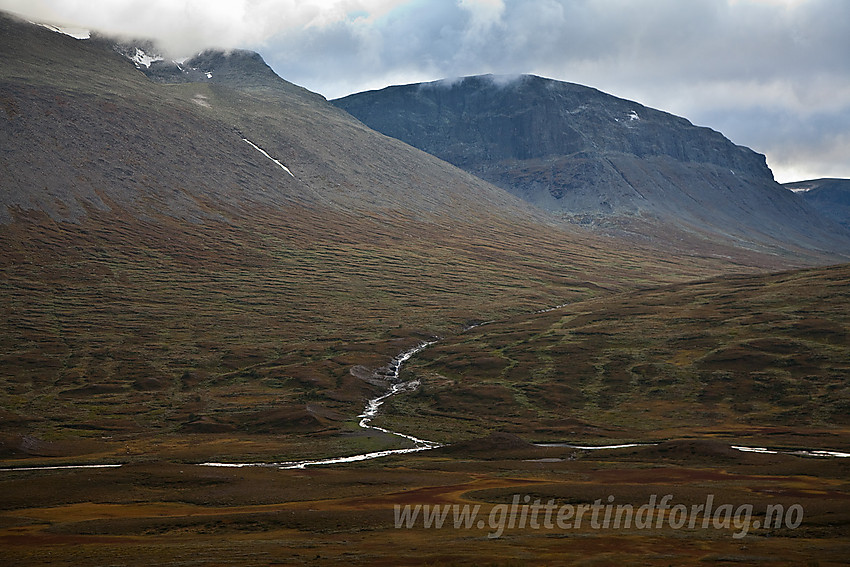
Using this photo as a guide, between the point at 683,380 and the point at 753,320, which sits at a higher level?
the point at 753,320

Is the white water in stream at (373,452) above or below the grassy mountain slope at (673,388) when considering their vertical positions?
below

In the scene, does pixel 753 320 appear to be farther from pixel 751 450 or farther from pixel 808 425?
pixel 751 450

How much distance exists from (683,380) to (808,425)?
33.7 metres

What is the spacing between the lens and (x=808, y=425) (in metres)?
139

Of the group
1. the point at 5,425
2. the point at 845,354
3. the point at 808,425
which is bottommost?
the point at 5,425

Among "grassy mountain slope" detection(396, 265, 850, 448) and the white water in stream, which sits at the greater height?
"grassy mountain slope" detection(396, 265, 850, 448)

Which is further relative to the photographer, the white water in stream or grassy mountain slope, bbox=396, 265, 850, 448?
grassy mountain slope, bbox=396, 265, 850, 448

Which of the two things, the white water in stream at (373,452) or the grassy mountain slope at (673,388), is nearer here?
the white water in stream at (373,452)

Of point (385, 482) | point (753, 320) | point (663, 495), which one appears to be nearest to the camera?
point (663, 495)

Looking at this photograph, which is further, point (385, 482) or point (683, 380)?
point (683, 380)

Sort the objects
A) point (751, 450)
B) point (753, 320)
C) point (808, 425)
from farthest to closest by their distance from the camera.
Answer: point (753, 320) < point (808, 425) < point (751, 450)

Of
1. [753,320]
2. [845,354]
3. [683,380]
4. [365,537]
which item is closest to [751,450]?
[683,380]

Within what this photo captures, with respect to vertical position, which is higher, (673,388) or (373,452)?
(673,388)

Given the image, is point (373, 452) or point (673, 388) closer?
point (373, 452)
